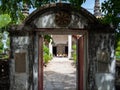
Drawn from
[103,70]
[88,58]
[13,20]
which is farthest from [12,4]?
[103,70]

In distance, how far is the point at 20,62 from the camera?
33.0ft

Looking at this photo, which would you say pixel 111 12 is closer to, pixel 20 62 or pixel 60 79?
pixel 20 62

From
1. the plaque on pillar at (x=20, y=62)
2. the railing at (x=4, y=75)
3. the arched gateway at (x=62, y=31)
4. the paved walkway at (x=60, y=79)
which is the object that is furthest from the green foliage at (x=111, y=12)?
the paved walkway at (x=60, y=79)

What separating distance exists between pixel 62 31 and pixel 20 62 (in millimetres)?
1849

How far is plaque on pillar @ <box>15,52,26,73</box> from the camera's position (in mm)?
10023

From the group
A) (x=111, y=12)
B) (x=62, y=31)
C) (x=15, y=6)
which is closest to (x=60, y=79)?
(x=15, y=6)

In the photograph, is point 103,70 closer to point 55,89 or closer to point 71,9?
point 71,9

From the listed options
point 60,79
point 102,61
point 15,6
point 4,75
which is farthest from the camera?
point 60,79

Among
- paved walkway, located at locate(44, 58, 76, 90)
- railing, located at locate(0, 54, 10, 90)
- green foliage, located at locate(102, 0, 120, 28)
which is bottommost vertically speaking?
paved walkway, located at locate(44, 58, 76, 90)

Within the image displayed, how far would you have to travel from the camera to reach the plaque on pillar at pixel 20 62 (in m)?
10.0

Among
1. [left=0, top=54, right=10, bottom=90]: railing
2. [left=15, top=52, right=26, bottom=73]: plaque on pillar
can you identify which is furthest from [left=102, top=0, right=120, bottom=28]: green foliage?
[left=0, top=54, right=10, bottom=90]: railing

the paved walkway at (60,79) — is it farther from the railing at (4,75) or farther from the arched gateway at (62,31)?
the arched gateway at (62,31)

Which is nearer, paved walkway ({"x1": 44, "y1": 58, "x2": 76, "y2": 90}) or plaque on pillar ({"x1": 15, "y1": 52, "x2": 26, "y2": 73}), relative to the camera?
plaque on pillar ({"x1": 15, "y1": 52, "x2": 26, "y2": 73})

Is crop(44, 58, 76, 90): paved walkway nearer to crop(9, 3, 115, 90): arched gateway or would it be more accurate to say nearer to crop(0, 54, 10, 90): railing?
crop(0, 54, 10, 90): railing
